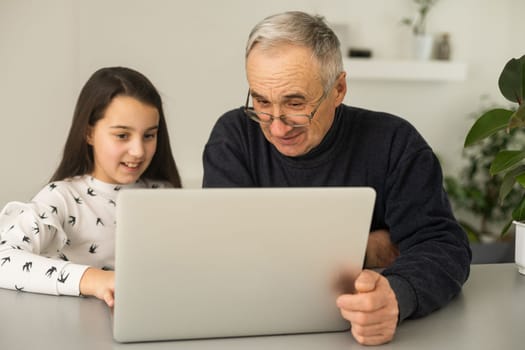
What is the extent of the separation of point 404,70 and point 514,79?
9.86ft

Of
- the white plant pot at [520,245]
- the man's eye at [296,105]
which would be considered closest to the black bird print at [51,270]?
the man's eye at [296,105]

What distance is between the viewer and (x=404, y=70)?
14.8ft

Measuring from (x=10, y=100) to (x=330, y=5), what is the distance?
81.7 inches

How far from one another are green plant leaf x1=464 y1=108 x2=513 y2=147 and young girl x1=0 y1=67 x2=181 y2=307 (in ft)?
2.96

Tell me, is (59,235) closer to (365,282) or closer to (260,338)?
(260,338)

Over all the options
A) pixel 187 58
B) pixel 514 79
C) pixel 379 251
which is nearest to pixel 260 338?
pixel 379 251

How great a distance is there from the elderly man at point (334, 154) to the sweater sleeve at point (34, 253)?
1.42 feet

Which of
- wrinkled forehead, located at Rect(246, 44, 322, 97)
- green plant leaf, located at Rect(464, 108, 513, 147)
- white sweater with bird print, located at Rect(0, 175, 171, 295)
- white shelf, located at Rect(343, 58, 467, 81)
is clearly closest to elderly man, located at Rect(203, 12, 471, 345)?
wrinkled forehead, located at Rect(246, 44, 322, 97)

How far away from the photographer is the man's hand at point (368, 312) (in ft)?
3.74

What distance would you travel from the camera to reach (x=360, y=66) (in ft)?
14.5

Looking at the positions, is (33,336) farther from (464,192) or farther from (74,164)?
(464,192)

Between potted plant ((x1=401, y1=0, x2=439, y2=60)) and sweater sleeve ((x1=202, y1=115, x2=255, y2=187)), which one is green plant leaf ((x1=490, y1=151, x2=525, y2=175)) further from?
potted plant ((x1=401, y1=0, x2=439, y2=60))

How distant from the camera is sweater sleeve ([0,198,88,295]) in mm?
1334

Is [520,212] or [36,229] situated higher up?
[520,212]
